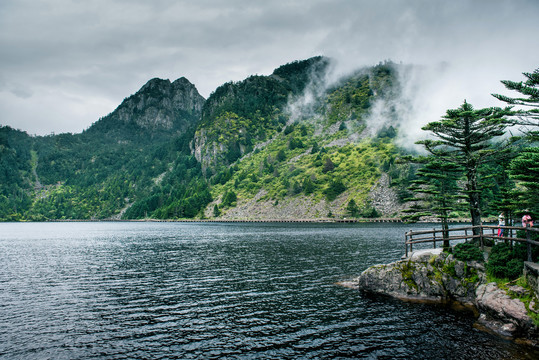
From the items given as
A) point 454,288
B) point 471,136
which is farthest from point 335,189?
point 454,288

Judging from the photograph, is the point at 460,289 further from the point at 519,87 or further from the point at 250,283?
the point at 250,283

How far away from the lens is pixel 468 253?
26.5 meters

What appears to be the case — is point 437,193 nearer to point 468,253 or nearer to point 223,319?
point 468,253

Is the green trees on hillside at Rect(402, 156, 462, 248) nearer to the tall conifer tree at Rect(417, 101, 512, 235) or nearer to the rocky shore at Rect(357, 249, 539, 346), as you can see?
the tall conifer tree at Rect(417, 101, 512, 235)

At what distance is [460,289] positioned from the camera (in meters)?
25.5

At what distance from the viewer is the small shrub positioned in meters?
26.2

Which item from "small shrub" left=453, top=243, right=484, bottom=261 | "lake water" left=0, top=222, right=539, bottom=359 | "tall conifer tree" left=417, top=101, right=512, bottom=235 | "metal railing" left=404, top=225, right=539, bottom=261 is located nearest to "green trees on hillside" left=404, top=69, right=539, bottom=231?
"tall conifer tree" left=417, top=101, right=512, bottom=235

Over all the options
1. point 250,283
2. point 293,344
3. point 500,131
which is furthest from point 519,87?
point 250,283

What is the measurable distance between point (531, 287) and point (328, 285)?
15526 mm

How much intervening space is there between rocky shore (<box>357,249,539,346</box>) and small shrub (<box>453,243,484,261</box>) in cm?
41

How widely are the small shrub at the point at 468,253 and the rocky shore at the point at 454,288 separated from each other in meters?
0.41

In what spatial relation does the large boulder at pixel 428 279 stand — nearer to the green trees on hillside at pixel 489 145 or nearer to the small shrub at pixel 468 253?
the small shrub at pixel 468 253

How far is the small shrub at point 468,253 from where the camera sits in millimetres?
26217

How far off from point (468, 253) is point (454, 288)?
125 inches
